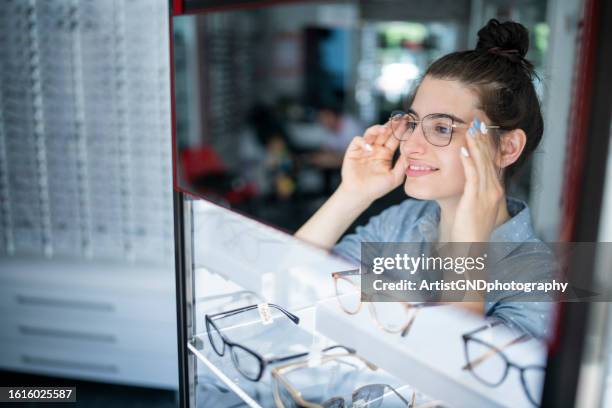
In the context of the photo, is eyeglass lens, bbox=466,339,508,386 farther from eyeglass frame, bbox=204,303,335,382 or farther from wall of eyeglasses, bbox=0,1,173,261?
wall of eyeglasses, bbox=0,1,173,261

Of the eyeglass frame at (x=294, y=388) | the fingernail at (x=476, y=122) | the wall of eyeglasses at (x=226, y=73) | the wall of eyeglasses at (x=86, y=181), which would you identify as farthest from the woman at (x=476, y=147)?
the wall of eyeglasses at (x=226, y=73)

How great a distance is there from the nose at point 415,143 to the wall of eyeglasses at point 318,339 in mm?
230

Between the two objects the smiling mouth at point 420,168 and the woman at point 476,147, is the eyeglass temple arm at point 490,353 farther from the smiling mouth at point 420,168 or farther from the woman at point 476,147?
the smiling mouth at point 420,168

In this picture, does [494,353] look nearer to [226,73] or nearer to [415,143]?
[415,143]

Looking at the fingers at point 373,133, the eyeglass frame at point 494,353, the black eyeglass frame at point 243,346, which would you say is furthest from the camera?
the black eyeglass frame at point 243,346

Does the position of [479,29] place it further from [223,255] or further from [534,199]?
[223,255]

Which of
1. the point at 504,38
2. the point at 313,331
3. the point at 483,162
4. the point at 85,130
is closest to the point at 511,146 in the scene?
the point at 483,162

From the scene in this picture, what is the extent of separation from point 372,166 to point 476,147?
227 mm

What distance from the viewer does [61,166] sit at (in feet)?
7.01

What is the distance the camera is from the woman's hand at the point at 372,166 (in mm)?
938

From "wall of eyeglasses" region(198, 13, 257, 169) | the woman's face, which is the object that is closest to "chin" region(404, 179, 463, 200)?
the woman's face

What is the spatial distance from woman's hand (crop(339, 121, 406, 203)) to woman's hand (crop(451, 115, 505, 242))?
0.14 m

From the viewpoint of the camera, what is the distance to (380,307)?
0.94 meters

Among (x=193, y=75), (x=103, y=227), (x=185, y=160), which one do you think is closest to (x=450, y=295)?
(x=103, y=227)
